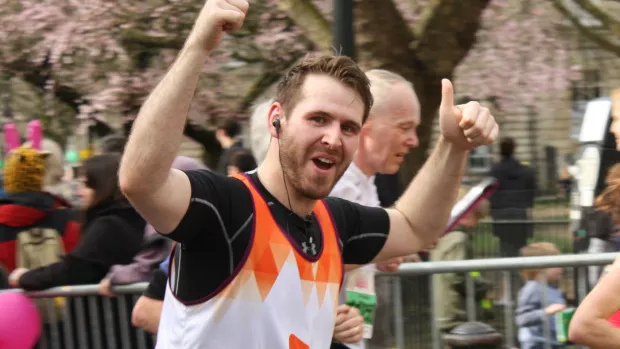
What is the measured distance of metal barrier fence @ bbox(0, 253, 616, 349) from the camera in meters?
4.83

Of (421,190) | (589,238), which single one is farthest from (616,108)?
(589,238)

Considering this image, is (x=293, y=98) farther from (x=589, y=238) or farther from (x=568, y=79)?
(x=568, y=79)

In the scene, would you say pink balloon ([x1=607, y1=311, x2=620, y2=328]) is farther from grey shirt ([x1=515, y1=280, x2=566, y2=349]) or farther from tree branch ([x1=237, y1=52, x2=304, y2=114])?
tree branch ([x1=237, y1=52, x2=304, y2=114])

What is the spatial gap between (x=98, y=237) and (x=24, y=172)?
895 mm

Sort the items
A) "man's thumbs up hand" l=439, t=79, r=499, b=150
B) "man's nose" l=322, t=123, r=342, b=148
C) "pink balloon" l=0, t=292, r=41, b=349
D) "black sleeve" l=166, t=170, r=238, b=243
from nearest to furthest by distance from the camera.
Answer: "black sleeve" l=166, t=170, r=238, b=243 → "man's nose" l=322, t=123, r=342, b=148 → "man's thumbs up hand" l=439, t=79, r=499, b=150 → "pink balloon" l=0, t=292, r=41, b=349

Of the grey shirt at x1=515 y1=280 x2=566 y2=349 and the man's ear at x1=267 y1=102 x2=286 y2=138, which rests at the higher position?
the man's ear at x1=267 y1=102 x2=286 y2=138

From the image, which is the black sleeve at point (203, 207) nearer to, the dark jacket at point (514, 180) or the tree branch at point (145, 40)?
the dark jacket at point (514, 180)

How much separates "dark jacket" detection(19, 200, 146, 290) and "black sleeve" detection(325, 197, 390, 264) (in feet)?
6.50

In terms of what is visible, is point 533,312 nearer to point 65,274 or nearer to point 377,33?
point 65,274

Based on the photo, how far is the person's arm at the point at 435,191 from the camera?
2977 millimetres

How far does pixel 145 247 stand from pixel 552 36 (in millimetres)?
13475

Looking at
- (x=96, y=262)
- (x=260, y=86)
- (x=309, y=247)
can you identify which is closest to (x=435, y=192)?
(x=309, y=247)

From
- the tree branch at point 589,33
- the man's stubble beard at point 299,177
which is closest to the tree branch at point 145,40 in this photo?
the tree branch at point 589,33

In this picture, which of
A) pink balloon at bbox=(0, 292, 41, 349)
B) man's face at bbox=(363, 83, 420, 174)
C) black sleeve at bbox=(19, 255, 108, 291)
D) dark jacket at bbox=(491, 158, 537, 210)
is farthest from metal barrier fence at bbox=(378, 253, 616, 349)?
dark jacket at bbox=(491, 158, 537, 210)
